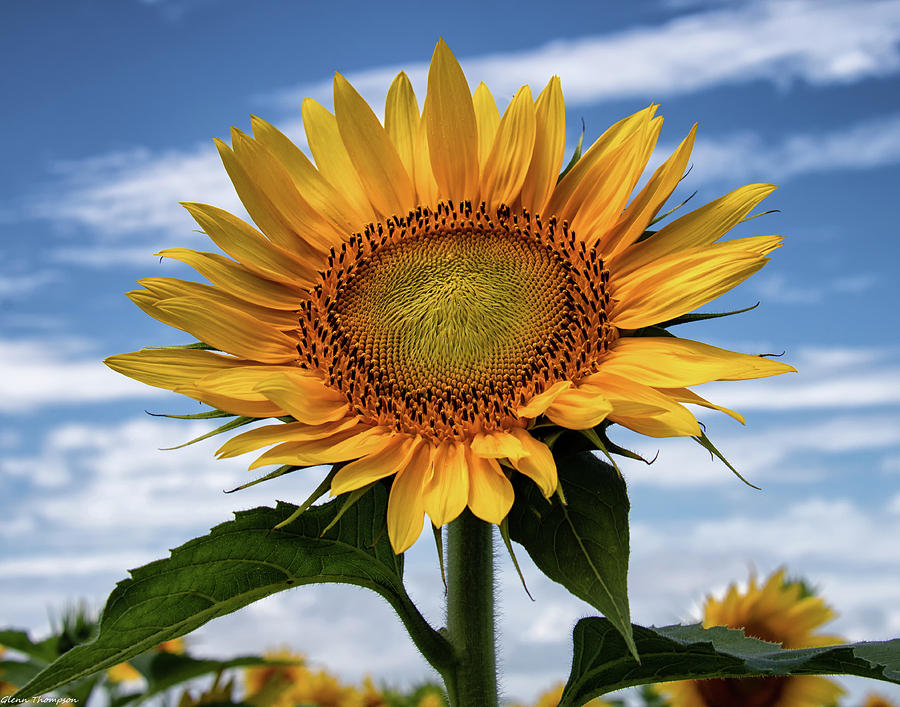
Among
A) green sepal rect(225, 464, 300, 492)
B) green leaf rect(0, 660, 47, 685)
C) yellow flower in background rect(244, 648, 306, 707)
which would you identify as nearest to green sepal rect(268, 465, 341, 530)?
green sepal rect(225, 464, 300, 492)

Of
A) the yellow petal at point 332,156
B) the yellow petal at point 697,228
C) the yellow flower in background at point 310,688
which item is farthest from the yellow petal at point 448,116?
the yellow flower in background at point 310,688

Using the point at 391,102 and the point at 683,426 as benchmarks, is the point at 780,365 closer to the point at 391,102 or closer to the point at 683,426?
the point at 683,426

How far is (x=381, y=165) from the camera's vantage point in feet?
9.83

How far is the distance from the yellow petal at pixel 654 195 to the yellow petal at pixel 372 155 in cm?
67

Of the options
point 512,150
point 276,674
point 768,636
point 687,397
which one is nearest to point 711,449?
point 687,397

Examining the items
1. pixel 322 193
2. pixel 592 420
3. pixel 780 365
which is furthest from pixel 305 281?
pixel 780 365

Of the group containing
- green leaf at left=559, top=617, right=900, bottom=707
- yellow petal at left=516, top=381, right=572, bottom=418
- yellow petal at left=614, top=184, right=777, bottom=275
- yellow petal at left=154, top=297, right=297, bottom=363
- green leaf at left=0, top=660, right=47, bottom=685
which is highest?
yellow petal at left=614, top=184, right=777, bottom=275

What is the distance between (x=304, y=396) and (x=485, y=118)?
3.73ft

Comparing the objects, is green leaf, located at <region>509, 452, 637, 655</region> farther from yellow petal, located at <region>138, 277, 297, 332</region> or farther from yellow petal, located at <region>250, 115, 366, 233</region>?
yellow petal, located at <region>250, 115, 366, 233</region>

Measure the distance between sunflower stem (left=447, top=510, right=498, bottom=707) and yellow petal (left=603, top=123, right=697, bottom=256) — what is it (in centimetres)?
91

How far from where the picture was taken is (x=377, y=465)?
7.95 ft

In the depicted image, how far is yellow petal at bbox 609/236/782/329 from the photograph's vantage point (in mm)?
2629

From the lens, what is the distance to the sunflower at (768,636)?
489cm

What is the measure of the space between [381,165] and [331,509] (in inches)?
42.0
